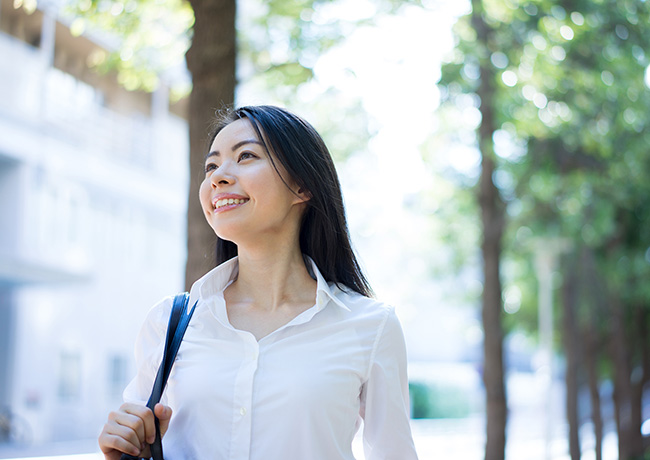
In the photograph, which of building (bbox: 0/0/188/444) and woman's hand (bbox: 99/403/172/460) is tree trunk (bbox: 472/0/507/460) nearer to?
woman's hand (bbox: 99/403/172/460)

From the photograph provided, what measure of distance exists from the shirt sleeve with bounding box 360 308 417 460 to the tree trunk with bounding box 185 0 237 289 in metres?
2.41

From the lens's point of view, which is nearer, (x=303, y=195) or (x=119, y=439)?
(x=119, y=439)

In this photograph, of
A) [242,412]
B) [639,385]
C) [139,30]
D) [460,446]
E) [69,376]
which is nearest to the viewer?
[242,412]

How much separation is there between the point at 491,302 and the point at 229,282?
794 centimetres

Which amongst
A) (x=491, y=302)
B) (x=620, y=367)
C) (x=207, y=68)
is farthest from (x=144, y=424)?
(x=620, y=367)

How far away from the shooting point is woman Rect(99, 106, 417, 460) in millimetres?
2213

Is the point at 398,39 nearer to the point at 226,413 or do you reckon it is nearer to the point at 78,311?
the point at 226,413

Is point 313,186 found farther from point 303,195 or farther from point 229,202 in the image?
point 229,202

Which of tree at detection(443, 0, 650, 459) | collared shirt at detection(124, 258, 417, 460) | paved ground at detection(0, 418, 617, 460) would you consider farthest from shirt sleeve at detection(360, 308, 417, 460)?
paved ground at detection(0, 418, 617, 460)

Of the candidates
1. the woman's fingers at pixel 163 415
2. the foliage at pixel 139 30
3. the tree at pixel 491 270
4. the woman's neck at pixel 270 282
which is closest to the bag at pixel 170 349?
the woman's fingers at pixel 163 415

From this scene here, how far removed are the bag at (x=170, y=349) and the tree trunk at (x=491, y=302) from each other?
770cm

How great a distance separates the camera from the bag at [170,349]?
218cm

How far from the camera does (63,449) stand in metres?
16.6

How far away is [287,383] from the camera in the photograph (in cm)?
223
